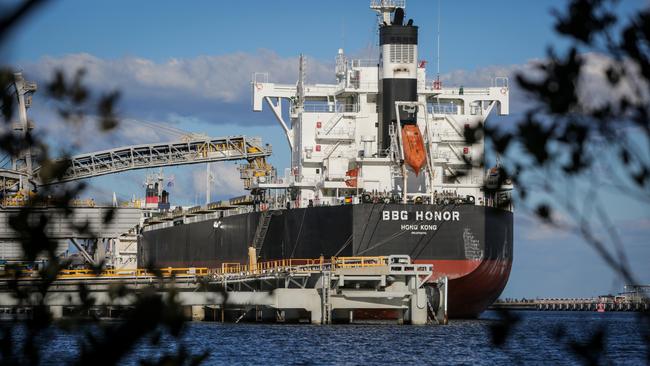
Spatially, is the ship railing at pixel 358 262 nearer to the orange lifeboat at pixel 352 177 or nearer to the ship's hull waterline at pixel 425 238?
the ship's hull waterline at pixel 425 238

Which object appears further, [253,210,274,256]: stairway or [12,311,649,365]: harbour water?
[253,210,274,256]: stairway

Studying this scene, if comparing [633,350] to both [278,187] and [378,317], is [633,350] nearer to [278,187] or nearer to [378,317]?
[378,317]

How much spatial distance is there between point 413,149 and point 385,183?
2456 millimetres

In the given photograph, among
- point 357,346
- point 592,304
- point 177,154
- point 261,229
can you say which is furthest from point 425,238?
A: point 592,304

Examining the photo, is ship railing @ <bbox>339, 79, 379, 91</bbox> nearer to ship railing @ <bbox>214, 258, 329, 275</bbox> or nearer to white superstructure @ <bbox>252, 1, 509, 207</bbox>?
white superstructure @ <bbox>252, 1, 509, 207</bbox>

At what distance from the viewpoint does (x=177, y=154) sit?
213 feet

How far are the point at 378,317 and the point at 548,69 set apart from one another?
34.9 m

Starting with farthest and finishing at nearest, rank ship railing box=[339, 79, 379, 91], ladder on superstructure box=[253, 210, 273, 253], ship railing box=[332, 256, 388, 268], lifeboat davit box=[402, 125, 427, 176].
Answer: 1. ladder on superstructure box=[253, 210, 273, 253]
2. ship railing box=[339, 79, 379, 91]
3. lifeboat davit box=[402, 125, 427, 176]
4. ship railing box=[332, 256, 388, 268]

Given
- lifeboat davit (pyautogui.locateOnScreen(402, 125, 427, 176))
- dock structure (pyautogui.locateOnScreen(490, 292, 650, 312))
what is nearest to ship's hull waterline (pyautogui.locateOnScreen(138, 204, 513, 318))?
lifeboat davit (pyautogui.locateOnScreen(402, 125, 427, 176))

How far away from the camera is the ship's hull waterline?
145 feet

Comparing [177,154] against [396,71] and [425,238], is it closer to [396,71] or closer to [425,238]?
[396,71]

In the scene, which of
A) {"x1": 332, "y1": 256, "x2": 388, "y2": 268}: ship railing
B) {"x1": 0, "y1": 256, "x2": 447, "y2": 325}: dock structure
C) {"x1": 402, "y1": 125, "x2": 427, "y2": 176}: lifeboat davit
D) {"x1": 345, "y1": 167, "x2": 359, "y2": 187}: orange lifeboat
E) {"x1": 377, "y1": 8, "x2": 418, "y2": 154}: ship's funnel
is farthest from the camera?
{"x1": 377, "y1": 8, "x2": 418, "y2": 154}: ship's funnel

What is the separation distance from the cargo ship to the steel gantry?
8682mm

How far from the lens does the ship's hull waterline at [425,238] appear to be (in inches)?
1742
